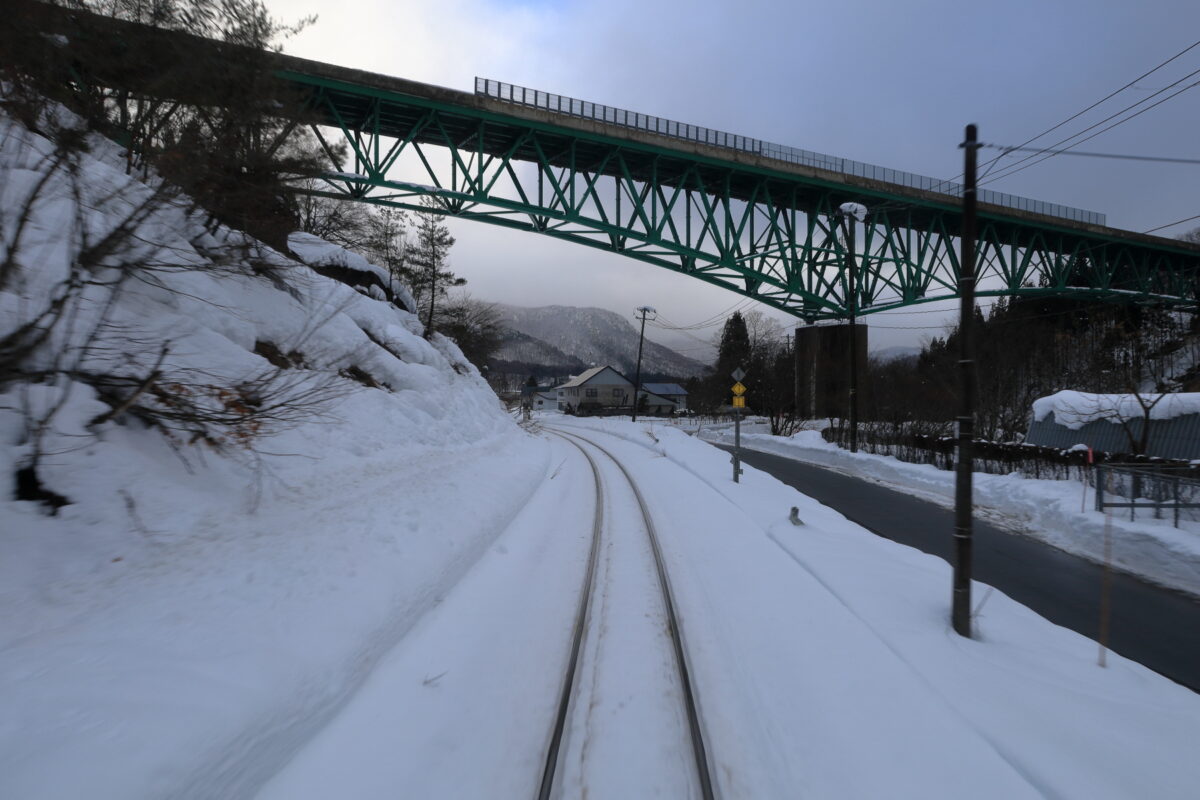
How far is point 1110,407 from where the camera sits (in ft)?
51.1

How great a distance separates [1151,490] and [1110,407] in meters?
7.51

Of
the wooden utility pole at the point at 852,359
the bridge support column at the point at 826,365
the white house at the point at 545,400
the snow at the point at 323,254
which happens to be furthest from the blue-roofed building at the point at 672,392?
the snow at the point at 323,254

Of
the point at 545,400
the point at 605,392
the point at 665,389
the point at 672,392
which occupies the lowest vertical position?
the point at 545,400

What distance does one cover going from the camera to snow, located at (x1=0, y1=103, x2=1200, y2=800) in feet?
9.91

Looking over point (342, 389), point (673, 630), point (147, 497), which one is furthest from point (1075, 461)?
point (147, 497)

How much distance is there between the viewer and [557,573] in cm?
654

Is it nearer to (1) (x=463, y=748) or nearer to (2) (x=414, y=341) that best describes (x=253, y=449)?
(1) (x=463, y=748)

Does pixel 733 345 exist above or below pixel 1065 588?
above

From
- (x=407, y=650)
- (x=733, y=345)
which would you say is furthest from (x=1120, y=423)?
(x=733, y=345)

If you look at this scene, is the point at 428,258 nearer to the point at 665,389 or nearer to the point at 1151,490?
the point at 1151,490

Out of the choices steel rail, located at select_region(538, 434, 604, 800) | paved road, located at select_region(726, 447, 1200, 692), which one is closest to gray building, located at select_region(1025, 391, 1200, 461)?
paved road, located at select_region(726, 447, 1200, 692)

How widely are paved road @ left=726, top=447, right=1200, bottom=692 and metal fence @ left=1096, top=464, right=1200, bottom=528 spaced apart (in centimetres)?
185

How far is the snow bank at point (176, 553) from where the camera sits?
2807 mm

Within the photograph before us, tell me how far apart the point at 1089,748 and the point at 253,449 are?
8.42m
